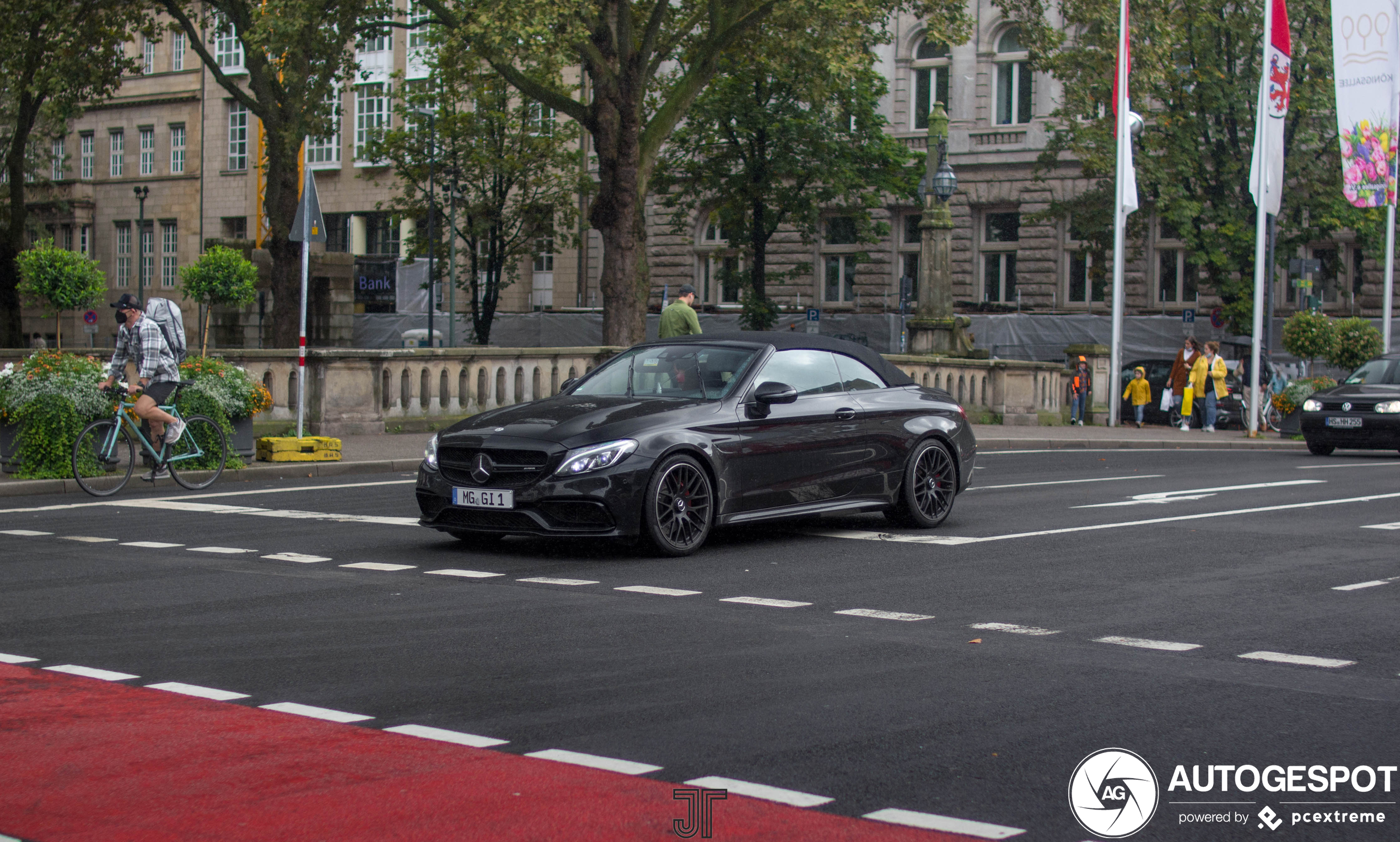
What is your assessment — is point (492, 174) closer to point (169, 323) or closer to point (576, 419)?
point (169, 323)

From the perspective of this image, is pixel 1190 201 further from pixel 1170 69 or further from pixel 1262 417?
pixel 1262 417

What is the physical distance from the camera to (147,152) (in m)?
68.4

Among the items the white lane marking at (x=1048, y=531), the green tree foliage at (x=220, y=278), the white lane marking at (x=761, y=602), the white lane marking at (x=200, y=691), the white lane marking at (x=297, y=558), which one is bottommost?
the white lane marking at (x=297, y=558)

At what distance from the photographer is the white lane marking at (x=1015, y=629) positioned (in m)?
7.72

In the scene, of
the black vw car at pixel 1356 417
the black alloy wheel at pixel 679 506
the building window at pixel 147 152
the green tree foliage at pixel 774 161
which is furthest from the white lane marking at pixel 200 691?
the building window at pixel 147 152

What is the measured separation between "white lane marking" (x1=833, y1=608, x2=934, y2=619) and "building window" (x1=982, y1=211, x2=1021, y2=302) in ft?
137

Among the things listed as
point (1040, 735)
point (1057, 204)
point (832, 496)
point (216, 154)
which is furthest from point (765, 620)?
→ point (216, 154)

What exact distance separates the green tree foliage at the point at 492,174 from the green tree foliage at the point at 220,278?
6.08 m

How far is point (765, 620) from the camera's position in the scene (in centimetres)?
805

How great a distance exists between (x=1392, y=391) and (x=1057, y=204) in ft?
72.9

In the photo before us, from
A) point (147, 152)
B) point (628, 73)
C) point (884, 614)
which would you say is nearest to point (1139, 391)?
point (628, 73)

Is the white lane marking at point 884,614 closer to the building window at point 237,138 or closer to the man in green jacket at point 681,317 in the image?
the man in green jacket at point 681,317

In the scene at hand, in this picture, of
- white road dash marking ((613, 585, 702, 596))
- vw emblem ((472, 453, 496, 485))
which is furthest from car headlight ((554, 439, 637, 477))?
white road dash marking ((613, 585, 702, 596))

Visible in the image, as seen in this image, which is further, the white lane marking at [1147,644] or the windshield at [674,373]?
the windshield at [674,373]
